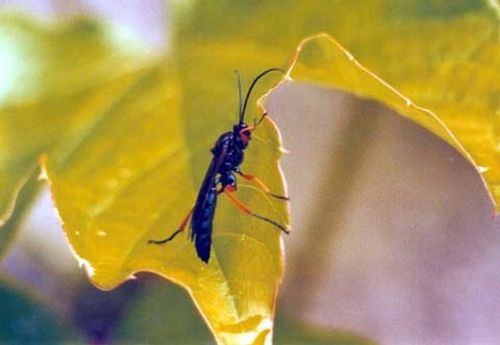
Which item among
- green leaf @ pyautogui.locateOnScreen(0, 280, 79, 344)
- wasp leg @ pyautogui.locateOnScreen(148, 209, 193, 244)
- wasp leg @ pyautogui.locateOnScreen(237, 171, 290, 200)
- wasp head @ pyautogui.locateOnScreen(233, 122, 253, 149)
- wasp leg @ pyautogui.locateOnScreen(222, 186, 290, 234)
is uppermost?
wasp head @ pyautogui.locateOnScreen(233, 122, 253, 149)

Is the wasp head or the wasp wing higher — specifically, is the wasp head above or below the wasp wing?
above

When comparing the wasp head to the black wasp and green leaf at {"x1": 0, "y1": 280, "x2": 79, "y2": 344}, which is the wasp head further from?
green leaf at {"x1": 0, "y1": 280, "x2": 79, "y2": 344}

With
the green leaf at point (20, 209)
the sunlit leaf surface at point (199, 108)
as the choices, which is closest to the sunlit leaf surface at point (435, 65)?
the sunlit leaf surface at point (199, 108)

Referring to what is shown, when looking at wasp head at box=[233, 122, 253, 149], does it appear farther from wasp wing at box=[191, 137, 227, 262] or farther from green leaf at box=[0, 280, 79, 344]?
green leaf at box=[0, 280, 79, 344]

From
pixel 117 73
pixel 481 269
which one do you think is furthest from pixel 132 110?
pixel 481 269

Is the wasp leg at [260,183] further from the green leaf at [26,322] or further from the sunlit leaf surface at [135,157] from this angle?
the green leaf at [26,322]

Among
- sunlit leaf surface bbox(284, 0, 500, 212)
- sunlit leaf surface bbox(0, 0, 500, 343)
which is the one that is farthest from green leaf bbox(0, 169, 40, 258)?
sunlit leaf surface bbox(284, 0, 500, 212)

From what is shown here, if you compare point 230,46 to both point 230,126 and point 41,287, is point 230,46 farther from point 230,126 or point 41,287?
point 41,287

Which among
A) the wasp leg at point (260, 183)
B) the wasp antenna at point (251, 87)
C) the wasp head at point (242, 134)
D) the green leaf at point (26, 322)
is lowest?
the green leaf at point (26, 322)
